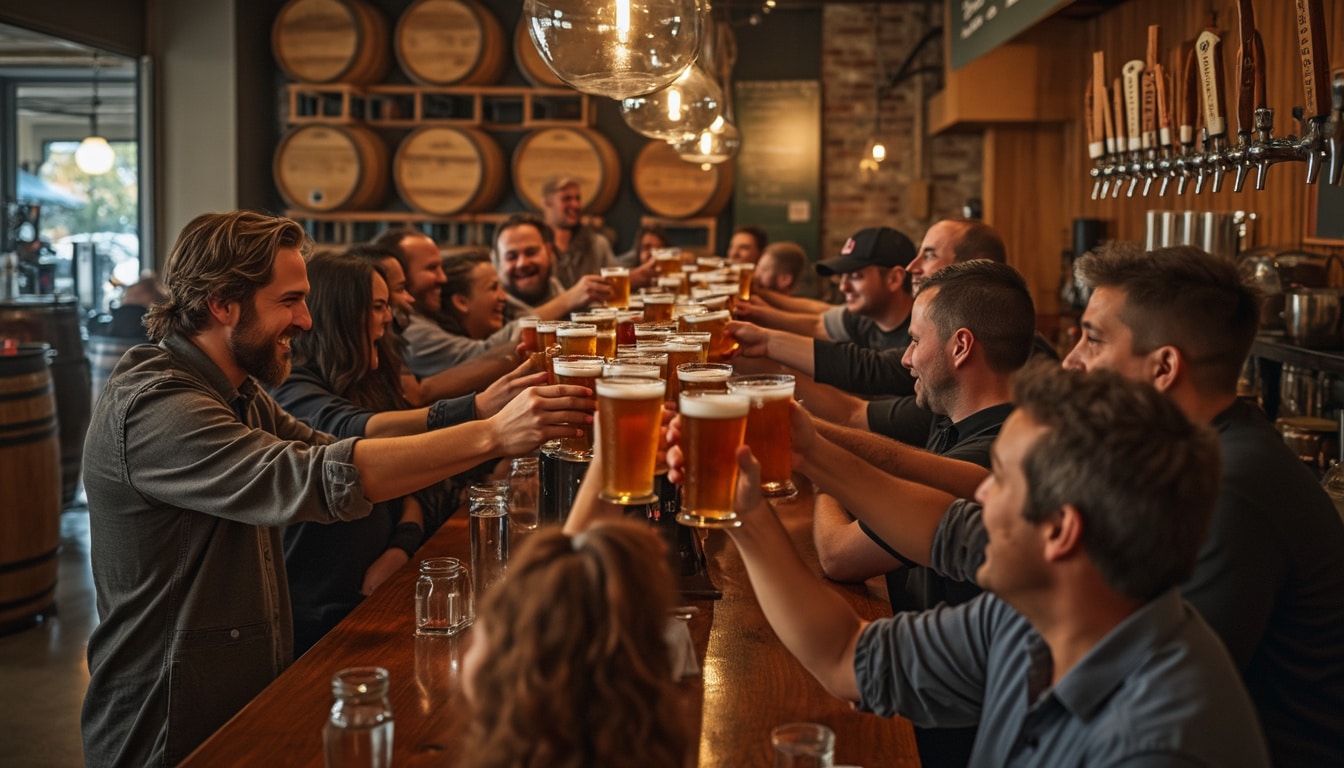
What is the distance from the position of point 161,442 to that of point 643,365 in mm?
973

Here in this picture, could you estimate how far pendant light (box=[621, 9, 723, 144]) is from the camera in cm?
343

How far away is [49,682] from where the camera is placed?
442 cm

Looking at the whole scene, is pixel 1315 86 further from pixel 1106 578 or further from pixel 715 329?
pixel 1106 578

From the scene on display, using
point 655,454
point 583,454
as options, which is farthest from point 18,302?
point 655,454

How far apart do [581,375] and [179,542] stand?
869mm

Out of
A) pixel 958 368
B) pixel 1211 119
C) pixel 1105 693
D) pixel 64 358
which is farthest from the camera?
pixel 64 358

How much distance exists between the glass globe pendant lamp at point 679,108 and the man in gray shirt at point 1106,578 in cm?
218

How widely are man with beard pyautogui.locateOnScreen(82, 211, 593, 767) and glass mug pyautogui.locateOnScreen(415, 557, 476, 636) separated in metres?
0.18

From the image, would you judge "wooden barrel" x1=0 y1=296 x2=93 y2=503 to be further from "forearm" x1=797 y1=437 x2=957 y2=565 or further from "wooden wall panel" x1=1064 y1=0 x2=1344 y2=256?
"wooden wall panel" x1=1064 y1=0 x2=1344 y2=256

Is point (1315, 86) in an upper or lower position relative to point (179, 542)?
upper

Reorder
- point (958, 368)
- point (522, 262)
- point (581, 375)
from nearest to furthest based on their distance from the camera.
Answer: point (581, 375) < point (958, 368) < point (522, 262)

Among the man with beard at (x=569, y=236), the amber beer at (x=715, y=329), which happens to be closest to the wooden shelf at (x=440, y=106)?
the man with beard at (x=569, y=236)

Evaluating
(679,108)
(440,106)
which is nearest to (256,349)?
(679,108)

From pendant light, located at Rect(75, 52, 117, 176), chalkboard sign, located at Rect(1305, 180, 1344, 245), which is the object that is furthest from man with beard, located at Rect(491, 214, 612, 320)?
pendant light, located at Rect(75, 52, 117, 176)
